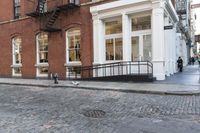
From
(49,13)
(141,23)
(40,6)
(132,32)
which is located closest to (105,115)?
(132,32)

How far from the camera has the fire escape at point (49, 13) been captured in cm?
2080

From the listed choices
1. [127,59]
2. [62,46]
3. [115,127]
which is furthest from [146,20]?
[115,127]

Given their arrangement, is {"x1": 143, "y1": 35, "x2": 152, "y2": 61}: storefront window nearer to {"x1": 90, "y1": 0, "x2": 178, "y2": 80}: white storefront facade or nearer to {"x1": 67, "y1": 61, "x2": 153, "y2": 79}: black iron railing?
{"x1": 90, "y1": 0, "x2": 178, "y2": 80}: white storefront facade

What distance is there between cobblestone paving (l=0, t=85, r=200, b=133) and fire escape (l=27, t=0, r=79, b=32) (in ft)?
35.3

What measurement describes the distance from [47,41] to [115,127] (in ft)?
55.6

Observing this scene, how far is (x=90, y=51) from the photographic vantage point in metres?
19.9

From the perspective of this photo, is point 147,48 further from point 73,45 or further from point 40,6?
point 40,6

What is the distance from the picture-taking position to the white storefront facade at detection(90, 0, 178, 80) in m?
16.9

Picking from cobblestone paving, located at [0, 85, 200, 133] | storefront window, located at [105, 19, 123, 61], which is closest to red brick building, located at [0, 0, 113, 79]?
storefront window, located at [105, 19, 123, 61]

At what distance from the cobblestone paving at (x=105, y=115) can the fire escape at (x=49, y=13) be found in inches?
424

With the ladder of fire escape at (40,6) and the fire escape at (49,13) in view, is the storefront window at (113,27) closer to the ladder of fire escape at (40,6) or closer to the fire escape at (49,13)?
the fire escape at (49,13)

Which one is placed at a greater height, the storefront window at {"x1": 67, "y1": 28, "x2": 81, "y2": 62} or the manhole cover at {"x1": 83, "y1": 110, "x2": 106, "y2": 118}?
the storefront window at {"x1": 67, "y1": 28, "x2": 81, "y2": 62}

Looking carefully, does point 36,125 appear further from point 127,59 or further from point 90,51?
point 90,51

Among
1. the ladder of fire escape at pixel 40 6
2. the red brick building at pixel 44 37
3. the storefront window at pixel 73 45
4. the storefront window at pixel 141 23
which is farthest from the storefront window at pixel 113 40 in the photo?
Answer: the ladder of fire escape at pixel 40 6
